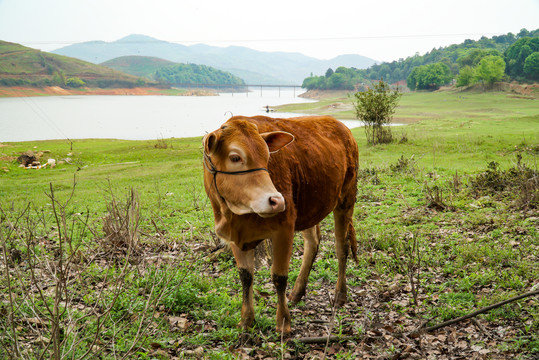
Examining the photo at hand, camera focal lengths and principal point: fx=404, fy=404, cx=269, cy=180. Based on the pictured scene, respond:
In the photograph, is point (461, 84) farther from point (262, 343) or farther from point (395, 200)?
point (262, 343)

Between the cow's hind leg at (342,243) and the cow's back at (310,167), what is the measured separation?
0.97ft

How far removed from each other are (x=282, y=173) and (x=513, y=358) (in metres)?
3.00

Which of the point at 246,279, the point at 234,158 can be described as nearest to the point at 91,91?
the point at 246,279

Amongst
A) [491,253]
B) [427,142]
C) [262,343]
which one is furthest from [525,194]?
[427,142]

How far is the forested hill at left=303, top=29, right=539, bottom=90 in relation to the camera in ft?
259

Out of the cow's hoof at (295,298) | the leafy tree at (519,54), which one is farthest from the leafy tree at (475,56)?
the cow's hoof at (295,298)

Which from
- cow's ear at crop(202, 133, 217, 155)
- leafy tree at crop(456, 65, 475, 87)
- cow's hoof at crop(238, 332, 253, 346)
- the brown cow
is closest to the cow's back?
the brown cow

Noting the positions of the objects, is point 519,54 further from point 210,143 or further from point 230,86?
point 230,86

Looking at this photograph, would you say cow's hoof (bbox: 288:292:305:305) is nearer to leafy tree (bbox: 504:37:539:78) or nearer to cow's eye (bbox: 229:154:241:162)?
cow's eye (bbox: 229:154:241:162)

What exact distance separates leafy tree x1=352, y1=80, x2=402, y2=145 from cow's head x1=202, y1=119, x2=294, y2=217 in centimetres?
1946

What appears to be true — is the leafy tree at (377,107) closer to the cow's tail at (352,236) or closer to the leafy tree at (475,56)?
the cow's tail at (352,236)

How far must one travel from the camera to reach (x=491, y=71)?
74062 millimetres

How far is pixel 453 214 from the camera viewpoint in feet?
30.2

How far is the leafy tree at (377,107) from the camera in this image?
22594 mm
